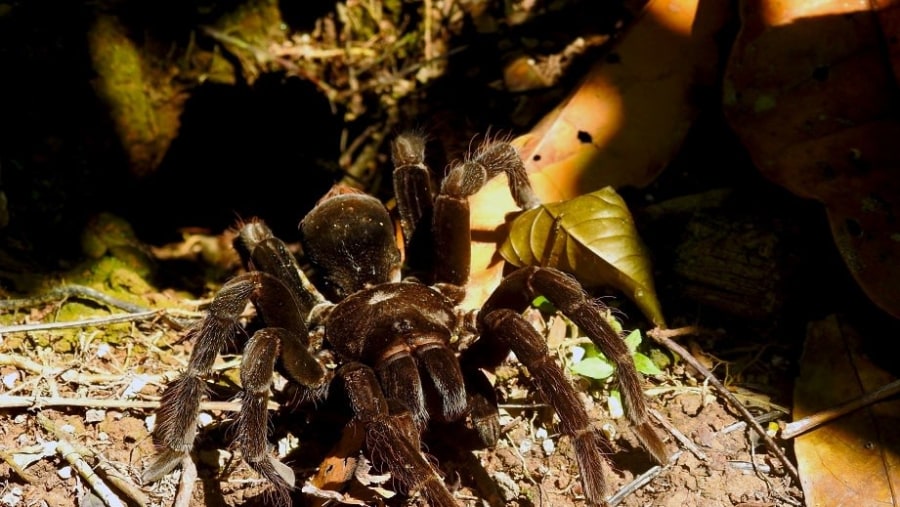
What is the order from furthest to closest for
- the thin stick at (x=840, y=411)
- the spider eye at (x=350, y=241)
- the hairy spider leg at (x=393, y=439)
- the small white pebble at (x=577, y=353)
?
the spider eye at (x=350, y=241), the small white pebble at (x=577, y=353), the thin stick at (x=840, y=411), the hairy spider leg at (x=393, y=439)

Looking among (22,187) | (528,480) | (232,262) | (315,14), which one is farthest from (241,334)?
(315,14)

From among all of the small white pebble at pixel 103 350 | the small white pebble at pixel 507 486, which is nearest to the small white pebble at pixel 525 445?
the small white pebble at pixel 507 486

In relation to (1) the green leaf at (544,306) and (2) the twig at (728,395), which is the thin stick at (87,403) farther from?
(2) the twig at (728,395)

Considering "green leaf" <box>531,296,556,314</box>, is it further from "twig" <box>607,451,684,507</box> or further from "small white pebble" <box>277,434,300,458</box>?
"small white pebble" <box>277,434,300,458</box>

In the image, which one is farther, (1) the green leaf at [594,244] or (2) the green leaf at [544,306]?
(2) the green leaf at [544,306]

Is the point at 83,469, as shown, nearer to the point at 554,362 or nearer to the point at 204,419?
the point at 204,419

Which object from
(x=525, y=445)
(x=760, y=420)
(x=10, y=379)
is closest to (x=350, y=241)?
(x=525, y=445)
